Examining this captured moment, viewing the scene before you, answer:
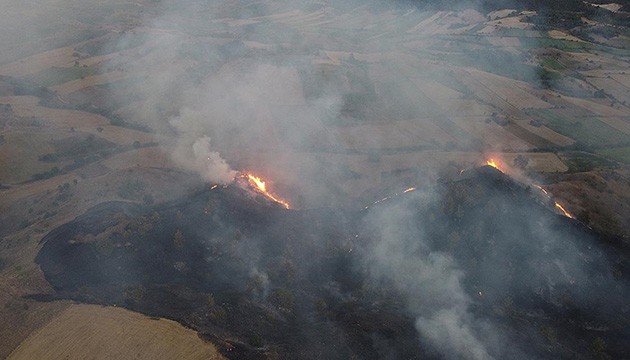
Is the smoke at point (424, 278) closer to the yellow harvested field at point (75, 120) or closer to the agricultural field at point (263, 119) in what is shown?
the agricultural field at point (263, 119)

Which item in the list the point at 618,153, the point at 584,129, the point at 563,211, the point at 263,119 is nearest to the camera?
the point at 563,211

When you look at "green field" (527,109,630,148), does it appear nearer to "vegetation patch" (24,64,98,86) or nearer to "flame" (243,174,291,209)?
"flame" (243,174,291,209)

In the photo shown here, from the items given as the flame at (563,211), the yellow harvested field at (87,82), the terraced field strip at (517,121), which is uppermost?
the yellow harvested field at (87,82)

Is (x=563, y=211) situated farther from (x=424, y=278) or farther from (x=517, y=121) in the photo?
(x=517, y=121)

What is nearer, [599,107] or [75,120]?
[75,120]

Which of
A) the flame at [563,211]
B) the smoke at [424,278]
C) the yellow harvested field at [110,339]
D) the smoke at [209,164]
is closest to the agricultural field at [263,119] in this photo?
the yellow harvested field at [110,339]

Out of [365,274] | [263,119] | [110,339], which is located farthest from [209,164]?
[110,339]

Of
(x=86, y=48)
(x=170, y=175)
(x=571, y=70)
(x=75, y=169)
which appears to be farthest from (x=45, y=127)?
(x=571, y=70)
